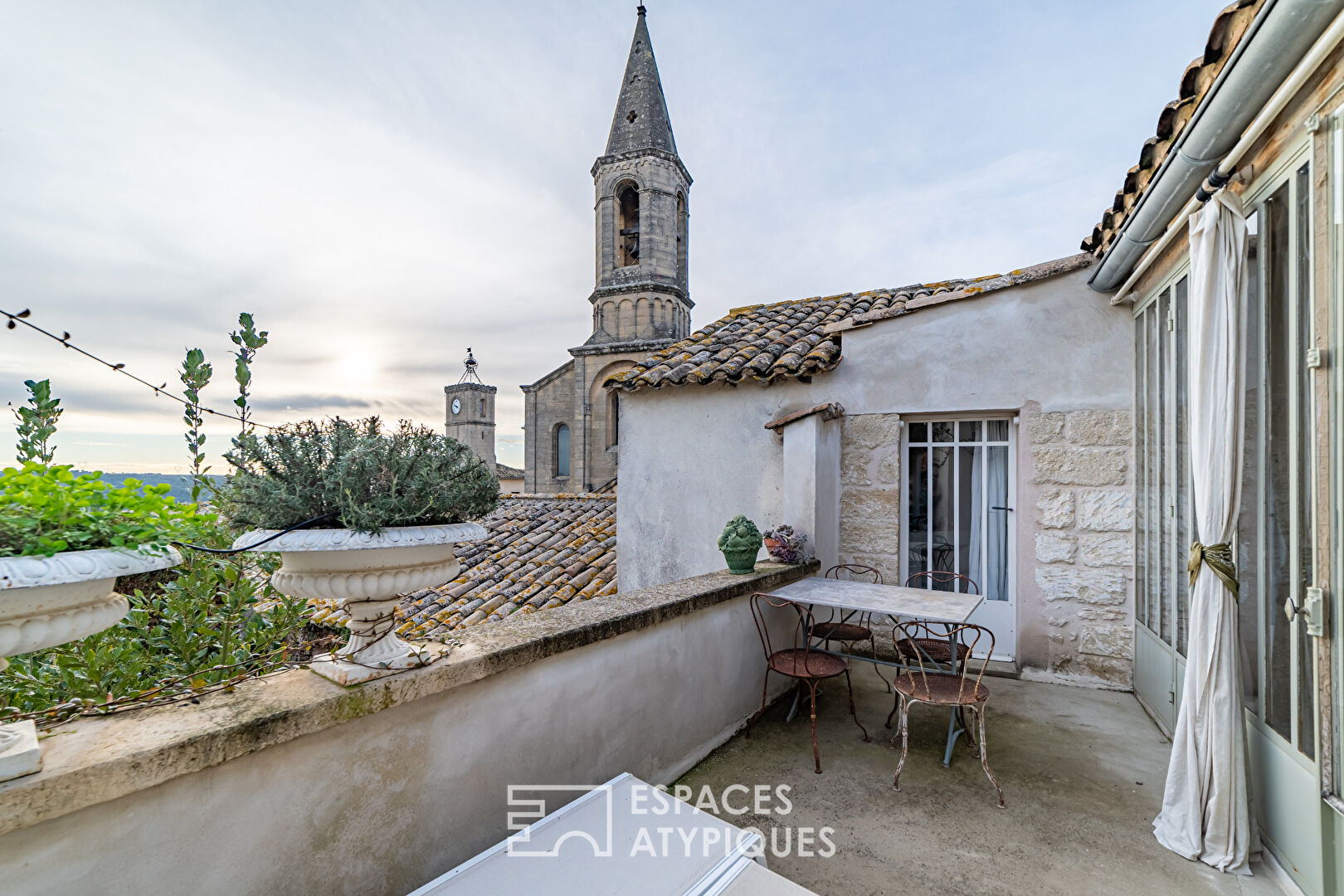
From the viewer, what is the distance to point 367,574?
63.9 inches

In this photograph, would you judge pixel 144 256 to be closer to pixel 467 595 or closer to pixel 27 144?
pixel 27 144

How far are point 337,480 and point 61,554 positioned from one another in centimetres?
57

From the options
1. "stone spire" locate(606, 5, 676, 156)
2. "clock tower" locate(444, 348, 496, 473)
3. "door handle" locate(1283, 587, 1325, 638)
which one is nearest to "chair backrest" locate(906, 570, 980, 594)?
"door handle" locate(1283, 587, 1325, 638)

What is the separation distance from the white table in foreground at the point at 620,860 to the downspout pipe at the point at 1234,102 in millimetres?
3012

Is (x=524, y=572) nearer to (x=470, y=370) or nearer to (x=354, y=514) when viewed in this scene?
(x=354, y=514)

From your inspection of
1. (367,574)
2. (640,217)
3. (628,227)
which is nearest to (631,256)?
(628,227)

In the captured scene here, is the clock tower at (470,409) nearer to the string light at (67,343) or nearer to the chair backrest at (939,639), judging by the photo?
the chair backrest at (939,639)

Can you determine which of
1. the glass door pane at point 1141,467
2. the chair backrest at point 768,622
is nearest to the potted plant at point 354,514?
the chair backrest at point 768,622

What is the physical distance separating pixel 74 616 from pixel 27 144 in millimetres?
2298

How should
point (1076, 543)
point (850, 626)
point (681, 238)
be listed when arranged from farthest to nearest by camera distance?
point (681, 238), point (1076, 543), point (850, 626)

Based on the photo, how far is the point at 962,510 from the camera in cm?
481

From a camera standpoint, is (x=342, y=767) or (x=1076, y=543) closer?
(x=342, y=767)

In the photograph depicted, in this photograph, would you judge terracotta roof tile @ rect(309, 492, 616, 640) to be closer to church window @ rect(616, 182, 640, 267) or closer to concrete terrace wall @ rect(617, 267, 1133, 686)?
concrete terrace wall @ rect(617, 267, 1133, 686)

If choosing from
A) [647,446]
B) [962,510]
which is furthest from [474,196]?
[962,510]
